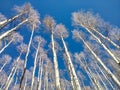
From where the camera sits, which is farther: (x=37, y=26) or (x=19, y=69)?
(x=19, y=69)

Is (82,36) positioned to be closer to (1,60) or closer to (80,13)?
(80,13)

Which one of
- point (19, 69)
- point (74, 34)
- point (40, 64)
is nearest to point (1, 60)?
point (19, 69)

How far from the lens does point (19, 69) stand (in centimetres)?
2480

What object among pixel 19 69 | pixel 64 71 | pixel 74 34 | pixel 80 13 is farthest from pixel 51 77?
pixel 80 13

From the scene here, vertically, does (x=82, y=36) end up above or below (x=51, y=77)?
Answer: below

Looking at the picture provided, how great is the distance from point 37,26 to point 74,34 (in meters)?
3.41

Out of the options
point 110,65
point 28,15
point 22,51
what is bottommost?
point 28,15

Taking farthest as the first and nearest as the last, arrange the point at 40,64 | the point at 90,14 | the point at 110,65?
the point at 110,65 → the point at 40,64 → the point at 90,14

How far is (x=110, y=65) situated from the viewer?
23453mm

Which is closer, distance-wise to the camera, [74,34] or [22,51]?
[74,34]

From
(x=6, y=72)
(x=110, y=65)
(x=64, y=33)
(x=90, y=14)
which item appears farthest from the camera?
Result: (x=6, y=72)

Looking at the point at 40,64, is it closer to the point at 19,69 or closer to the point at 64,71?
the point at 19,69

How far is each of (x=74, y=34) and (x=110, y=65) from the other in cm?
726

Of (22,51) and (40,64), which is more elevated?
(22,51)
